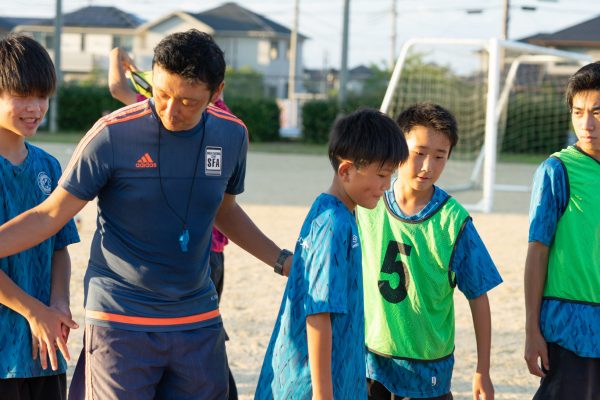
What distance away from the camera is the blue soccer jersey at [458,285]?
3.38 metres

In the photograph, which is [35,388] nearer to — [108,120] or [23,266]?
[23,266]

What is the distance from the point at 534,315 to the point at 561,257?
24 cm

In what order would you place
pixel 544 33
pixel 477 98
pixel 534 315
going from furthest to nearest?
pixel 544 33 < pixel 477 98 < pixel 534 315

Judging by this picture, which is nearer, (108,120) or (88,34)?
(108,120)

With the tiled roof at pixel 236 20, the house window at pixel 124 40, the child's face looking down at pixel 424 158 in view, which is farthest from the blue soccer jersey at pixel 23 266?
the house window at pixel 124 40

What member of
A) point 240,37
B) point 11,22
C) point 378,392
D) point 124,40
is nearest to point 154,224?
point 378,392

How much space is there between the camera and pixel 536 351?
3.42m

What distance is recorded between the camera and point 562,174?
345cm

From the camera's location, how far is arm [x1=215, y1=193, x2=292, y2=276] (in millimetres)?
3307

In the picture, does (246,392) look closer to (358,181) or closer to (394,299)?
(394,299)

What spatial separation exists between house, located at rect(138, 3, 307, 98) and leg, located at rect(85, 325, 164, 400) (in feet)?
205

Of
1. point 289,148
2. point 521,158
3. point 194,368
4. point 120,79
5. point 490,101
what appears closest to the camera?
point 194,368

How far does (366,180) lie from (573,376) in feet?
4.10

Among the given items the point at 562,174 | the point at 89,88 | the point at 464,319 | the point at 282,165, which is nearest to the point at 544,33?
the point at 89,88
